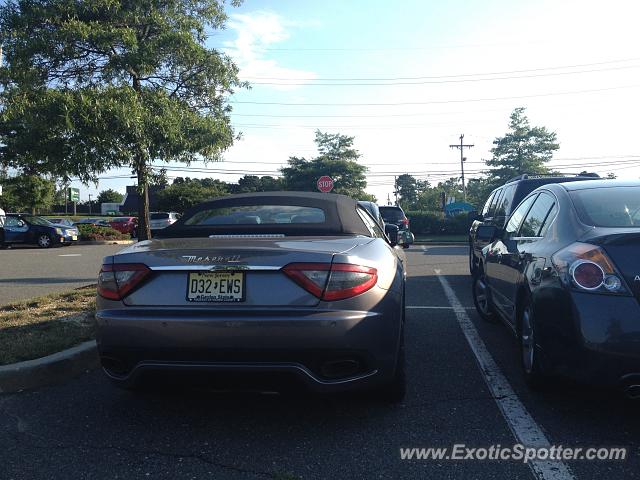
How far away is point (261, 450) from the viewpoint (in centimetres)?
300

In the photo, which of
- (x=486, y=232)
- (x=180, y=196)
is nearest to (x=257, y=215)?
(x=486, y=232)

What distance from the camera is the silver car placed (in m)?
2.95

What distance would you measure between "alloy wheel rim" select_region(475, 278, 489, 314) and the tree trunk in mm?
5327

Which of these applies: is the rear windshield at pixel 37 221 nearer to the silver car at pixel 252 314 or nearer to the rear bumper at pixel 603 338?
the silver car at pixel 252 314

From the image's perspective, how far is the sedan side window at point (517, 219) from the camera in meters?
5.02

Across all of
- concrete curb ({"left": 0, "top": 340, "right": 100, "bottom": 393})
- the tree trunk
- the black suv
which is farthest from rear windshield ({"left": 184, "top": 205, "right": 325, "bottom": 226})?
the tree trunk

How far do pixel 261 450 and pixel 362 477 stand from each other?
0.61 m

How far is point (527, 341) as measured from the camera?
391cm

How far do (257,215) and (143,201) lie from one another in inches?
218

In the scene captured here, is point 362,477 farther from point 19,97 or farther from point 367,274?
point 19,97

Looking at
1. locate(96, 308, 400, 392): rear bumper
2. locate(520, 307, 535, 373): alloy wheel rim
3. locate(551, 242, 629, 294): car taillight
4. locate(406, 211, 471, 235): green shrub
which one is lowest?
locate(406, 211, 471, 235): green shrub

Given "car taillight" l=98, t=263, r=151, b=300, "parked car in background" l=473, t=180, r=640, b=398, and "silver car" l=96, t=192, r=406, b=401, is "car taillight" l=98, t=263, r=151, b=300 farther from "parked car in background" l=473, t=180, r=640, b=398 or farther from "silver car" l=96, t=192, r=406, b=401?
"parked car in background" l=473, t=180, r=640, b=398

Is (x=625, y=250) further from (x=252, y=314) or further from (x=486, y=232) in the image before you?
(x=486, y=232)

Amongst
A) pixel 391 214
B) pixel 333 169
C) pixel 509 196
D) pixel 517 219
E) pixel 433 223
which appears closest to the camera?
pixel 517 219
